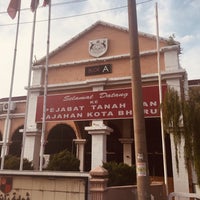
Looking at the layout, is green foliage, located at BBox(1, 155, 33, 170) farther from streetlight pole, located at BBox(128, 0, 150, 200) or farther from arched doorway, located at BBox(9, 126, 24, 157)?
streetlight pole, located at BBox(128, 0, 150, 200)

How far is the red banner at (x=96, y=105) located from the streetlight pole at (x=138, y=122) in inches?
260

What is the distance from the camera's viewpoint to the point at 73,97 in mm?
14477

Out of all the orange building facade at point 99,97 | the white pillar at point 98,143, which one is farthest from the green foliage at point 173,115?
the white pillar at point 98,143

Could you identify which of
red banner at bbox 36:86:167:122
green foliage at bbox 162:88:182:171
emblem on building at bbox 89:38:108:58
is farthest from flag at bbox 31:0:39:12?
green foliage at bbox 162:88:182:171

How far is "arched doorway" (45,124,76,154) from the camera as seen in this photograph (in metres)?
17.6

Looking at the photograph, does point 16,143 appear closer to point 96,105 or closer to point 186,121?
point 96,105

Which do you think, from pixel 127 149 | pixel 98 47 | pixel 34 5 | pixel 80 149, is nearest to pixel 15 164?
pixel 80 149

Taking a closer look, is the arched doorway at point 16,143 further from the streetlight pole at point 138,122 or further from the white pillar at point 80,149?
the streetlight pole at point 138,122

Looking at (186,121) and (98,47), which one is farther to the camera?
(98,47)

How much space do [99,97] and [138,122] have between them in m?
8.09

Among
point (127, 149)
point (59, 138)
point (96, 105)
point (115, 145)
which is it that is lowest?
point (127, 149)

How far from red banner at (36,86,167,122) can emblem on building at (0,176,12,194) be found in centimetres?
593

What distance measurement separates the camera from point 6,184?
8.58 meters

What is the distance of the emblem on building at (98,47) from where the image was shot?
1563 cm
